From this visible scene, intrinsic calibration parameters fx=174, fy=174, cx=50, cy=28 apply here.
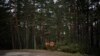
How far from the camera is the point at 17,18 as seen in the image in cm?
2052

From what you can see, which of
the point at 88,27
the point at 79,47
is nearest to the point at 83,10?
the point at 88,27

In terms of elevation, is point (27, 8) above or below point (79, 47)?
above

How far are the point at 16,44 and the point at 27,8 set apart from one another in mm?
4522

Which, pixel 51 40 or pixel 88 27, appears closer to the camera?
pixel 88 27

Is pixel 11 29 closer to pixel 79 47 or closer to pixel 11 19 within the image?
pixel 11 19

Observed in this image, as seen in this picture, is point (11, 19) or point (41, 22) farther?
point (41, 22)

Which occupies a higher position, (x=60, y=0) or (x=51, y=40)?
(x=60, y=0)

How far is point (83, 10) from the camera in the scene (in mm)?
17781

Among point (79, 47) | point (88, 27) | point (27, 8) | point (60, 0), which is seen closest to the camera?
point (79, 47)

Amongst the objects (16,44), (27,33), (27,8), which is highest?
(27,8)

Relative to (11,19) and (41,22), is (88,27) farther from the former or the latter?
(11,19)

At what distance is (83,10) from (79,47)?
451 centimetres

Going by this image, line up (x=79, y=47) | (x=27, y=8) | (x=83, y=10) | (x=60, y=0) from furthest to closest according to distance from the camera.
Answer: (x=60, y=0)
(x=27, y=8)
(x=83, y=10)
(x=79, y=47)

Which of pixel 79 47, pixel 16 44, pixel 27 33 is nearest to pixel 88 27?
pixel 79 47
